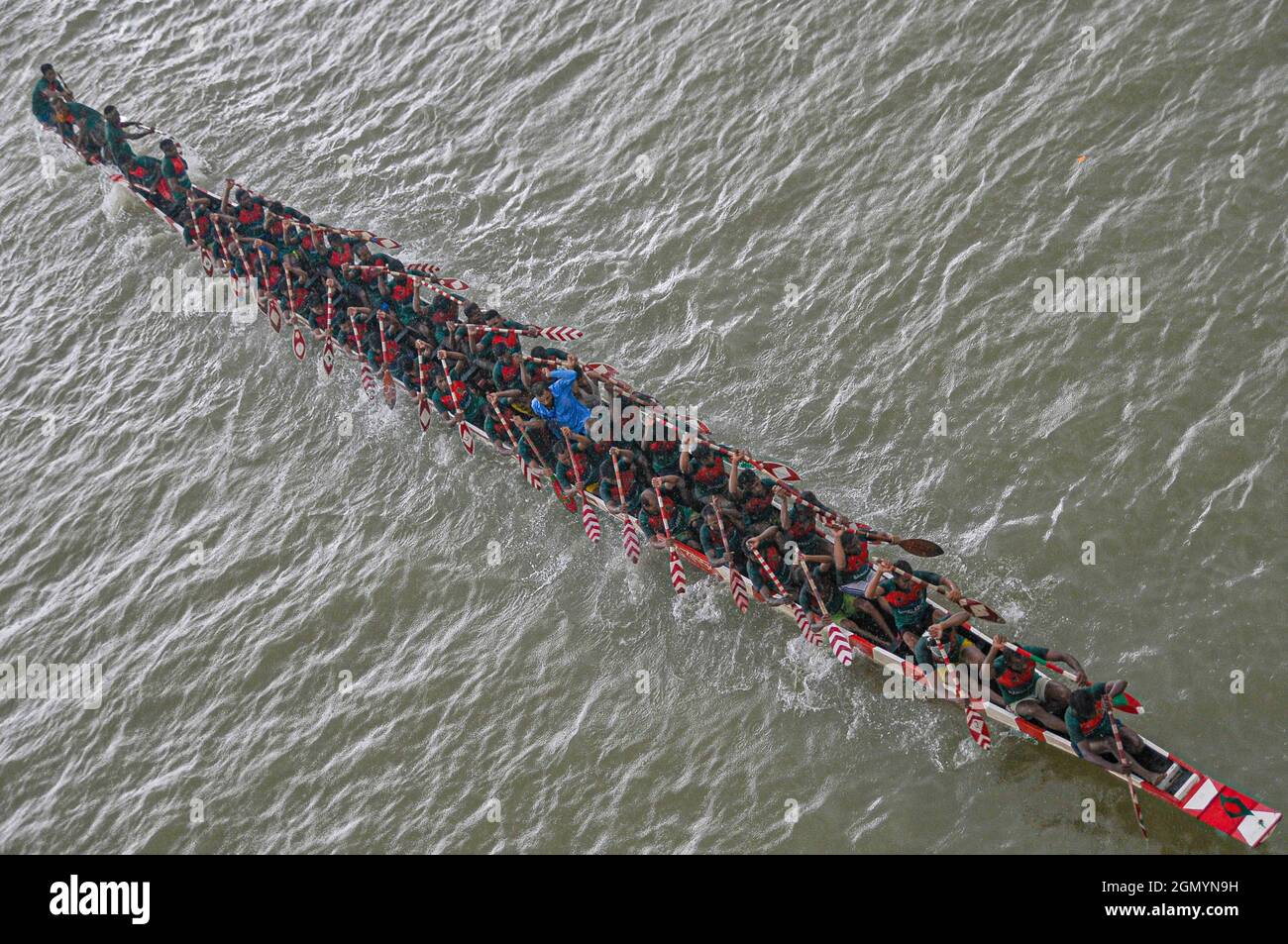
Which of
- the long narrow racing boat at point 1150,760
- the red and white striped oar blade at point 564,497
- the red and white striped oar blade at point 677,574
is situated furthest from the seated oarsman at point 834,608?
the red and white striped oar blade at point 564,497

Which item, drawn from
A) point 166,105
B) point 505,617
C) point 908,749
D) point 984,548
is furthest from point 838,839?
point 166,105

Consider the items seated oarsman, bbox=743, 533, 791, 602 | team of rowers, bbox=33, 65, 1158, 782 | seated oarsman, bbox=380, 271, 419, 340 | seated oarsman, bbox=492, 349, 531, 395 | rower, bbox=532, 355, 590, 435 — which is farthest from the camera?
seated oarsman, bbox=380, 271, 419, 340

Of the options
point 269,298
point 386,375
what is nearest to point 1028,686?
point 386,375

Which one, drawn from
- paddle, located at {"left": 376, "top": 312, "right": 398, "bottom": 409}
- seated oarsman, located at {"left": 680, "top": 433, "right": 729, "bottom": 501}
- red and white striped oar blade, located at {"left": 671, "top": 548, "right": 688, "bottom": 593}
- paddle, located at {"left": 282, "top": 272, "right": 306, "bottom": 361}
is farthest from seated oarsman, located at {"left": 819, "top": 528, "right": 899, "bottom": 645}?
paddle, located at {"left": 282, "top": 272, "right": 306, "bottom": 361}

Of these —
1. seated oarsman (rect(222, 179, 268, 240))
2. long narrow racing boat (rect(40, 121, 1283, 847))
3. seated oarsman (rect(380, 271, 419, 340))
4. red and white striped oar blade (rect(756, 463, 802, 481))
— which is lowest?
long narrow racing boat (rect(40, 121, 1283, 847))

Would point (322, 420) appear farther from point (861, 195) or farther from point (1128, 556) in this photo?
point (1128, 556)

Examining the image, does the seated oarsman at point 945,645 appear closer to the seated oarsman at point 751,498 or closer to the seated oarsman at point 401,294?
the seated oarsman at point 751,498

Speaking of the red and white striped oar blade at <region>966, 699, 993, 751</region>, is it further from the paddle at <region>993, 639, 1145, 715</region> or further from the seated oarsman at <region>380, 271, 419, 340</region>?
the seated oarsman at <region>380, 271, 419, 340</region>
